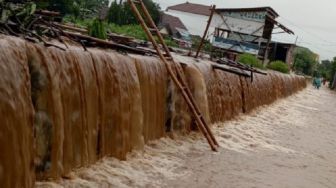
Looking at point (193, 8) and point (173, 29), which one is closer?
point (173, 29)

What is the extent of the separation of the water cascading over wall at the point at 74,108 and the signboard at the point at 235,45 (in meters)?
24.2

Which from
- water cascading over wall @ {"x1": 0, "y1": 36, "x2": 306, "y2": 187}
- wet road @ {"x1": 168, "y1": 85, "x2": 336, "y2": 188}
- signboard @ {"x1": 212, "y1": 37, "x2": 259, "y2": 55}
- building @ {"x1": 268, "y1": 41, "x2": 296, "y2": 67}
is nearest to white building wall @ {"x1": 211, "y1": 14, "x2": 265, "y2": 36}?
signboard @ {"x1": 212, "y1": 37, "x2": 259, "y2": 55}

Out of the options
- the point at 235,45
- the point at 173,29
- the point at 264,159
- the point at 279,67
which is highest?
the point at 235,45

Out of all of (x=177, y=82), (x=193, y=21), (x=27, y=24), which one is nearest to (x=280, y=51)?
(x=193, y=21)

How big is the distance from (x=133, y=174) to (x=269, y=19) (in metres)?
31.2

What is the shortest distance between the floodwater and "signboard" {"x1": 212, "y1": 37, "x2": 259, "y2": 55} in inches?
763

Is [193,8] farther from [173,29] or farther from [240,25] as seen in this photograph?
[240,25]

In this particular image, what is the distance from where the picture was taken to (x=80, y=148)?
8297 millimetres

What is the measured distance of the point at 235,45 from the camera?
122ft

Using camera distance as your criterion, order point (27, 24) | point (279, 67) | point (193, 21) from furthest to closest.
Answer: point (193, 21) < point (279, 67) < point (27, 24)

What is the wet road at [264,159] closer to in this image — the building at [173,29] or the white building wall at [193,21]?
the building at [173,29]

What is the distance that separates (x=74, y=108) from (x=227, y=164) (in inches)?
166

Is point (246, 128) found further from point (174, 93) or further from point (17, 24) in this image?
point (17, 24)

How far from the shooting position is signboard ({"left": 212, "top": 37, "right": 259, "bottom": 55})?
36.9 m
